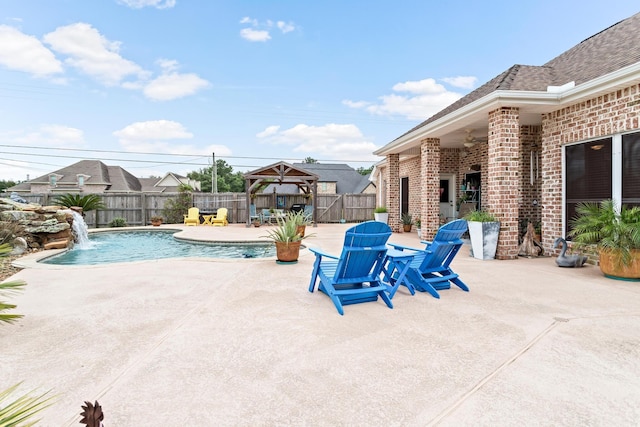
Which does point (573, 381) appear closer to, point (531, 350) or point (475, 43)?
point (531, 350)

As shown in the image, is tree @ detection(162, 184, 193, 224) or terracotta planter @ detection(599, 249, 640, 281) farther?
tree @ detection(162, 184, 193, 224)

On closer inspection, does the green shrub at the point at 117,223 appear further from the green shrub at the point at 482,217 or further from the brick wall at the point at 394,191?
the green shrub at the point at 482,217

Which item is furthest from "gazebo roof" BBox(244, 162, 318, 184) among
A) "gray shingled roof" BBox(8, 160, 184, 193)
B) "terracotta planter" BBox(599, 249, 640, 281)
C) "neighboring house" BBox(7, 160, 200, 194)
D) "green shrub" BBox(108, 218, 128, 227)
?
"gray shingled roof" BBox(8, 160, 184, 193)

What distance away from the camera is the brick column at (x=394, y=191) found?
1188cm

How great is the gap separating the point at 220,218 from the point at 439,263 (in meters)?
12.9

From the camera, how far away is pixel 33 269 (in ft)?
18.9

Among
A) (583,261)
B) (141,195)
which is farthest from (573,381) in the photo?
(141,195)

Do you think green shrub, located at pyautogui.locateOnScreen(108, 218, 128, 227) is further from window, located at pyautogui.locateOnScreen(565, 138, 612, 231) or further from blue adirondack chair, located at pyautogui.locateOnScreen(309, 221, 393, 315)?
window, located at pyautogui.locateOnScreen(565, 138, 612, 231)

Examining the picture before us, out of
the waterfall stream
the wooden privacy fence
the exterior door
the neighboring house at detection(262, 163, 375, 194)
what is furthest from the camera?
the neighboring house at detection(262, 163, 375, 194)

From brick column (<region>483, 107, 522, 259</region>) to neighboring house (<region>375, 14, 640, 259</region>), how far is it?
0.06 ft

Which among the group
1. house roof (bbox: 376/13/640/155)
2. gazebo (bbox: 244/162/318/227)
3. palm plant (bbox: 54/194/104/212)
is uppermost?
house roof (bbox: 376/13/640/155)

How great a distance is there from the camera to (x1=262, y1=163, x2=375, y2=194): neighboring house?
26297 mm

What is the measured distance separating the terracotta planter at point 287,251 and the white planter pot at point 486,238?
345cm

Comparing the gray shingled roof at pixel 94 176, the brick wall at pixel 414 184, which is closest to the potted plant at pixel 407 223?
the brick wall at pixel 414 184
